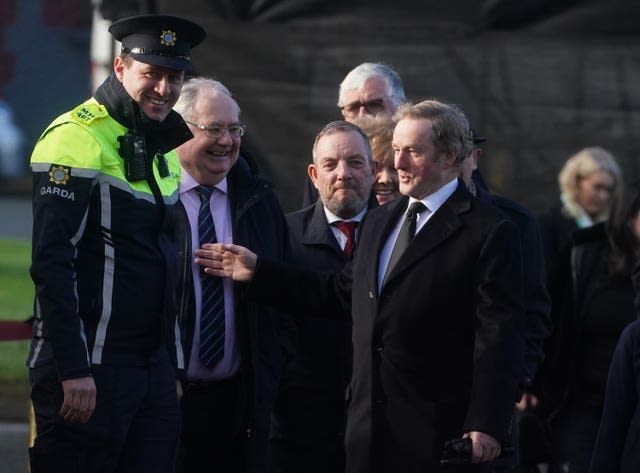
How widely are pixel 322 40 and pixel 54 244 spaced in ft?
9.84

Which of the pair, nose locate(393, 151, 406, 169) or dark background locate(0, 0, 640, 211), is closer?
nose locate(393, 151, 406, 169)

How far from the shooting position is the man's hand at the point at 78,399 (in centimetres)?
481

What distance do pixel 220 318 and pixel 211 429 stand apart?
41cm

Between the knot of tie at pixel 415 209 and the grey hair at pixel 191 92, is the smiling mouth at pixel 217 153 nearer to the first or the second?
the grey hair at pixel 191 92

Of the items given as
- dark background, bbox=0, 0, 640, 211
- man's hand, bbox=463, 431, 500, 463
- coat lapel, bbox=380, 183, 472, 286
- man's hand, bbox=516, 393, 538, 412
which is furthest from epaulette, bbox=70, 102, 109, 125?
man's hand, bbox=516, 393, 538, 412

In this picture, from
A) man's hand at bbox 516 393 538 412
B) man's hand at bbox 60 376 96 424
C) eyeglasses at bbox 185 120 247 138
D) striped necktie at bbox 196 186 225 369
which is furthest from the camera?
man's hand at bbox 516 393 538 412

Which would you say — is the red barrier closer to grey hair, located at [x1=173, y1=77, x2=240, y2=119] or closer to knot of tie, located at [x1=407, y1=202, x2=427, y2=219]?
grey hair, located at [x1=173, y1=77, x2=240, y2=119]

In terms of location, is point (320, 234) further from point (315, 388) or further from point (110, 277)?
point (110, 277)

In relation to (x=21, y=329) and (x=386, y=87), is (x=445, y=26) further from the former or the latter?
(x=21, y=329)

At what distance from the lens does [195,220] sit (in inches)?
228

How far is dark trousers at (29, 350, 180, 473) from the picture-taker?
494cm

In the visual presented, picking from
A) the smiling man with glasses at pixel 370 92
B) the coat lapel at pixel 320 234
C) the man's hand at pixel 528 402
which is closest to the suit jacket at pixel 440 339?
the coat lapel at pixel 320 234

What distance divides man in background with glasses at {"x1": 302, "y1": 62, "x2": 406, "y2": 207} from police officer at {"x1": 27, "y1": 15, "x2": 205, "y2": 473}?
74.5 inches

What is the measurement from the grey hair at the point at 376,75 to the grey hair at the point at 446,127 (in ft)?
5.67
